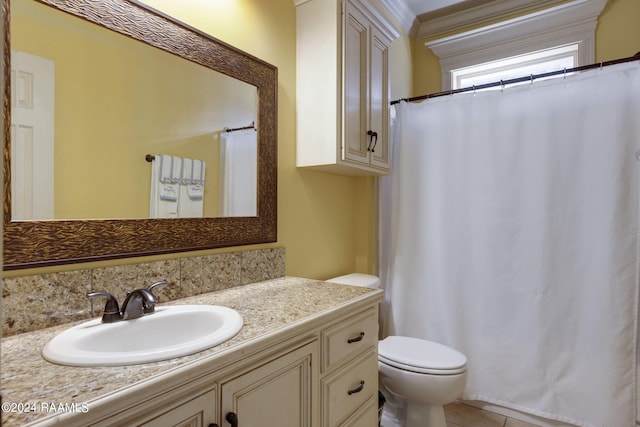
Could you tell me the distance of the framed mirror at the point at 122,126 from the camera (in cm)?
97

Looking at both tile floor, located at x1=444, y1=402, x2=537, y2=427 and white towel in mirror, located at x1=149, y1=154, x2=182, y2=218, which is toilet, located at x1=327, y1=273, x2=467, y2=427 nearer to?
tile floor, located at x1=444, y1=402, x2=537, y2=427

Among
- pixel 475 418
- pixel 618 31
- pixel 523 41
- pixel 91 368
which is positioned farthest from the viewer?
pixel 523 41

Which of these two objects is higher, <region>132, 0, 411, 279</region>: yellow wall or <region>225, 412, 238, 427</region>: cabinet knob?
<region>132, 0, 411, 279</region>: yellow wall

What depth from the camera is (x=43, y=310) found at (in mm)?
970

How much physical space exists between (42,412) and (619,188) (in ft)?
7.64

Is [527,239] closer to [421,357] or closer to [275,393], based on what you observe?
[421,357]

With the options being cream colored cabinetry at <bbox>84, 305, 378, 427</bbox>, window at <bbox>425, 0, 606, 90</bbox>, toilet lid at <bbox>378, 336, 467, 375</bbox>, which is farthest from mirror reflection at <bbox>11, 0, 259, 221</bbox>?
window at <bbox>425, 0, 606, 90</bbox>

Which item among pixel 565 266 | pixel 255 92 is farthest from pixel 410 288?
pixel 255 92

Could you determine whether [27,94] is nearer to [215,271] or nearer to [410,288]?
[215,271]

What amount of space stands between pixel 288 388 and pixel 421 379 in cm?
91

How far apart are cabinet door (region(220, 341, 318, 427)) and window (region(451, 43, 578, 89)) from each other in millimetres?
2444

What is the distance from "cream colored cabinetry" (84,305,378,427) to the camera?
2.40ft

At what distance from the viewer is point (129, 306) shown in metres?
1.03

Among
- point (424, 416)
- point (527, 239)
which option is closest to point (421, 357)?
point (424, 416)
